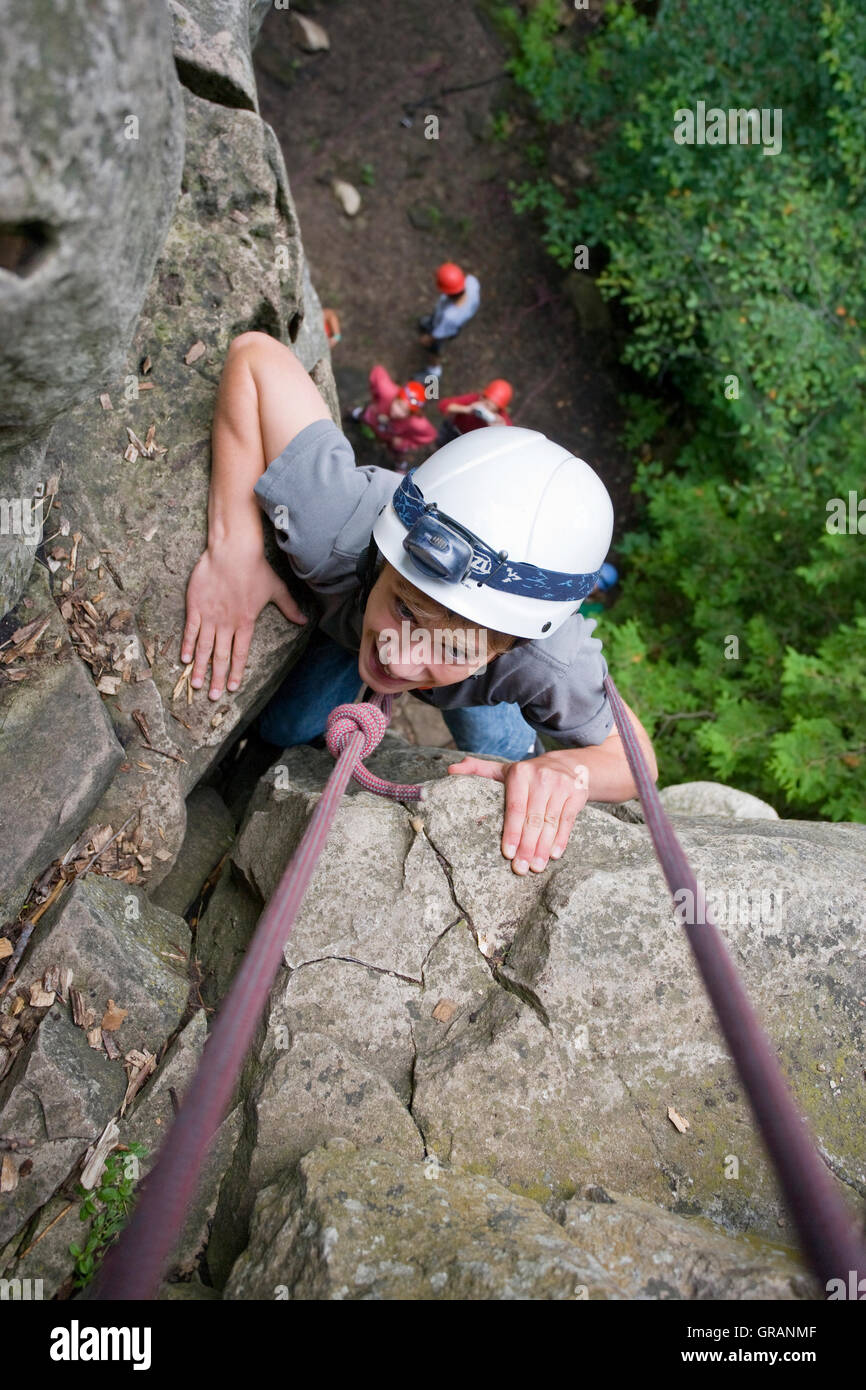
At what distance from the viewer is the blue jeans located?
12.5ft

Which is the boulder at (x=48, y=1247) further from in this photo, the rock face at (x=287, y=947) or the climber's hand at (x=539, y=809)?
the climber's hand at (x=539, y=809)

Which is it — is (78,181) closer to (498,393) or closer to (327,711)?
(327,711)

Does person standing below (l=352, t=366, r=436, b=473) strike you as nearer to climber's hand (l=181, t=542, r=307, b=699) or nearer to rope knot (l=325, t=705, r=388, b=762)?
climber's hand (l=181, t=542, r=307, b=699)

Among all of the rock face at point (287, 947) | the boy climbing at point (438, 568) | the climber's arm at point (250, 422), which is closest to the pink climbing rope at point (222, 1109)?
the rock face at point (287, 947)

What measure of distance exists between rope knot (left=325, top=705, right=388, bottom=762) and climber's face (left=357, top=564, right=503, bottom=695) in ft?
0.45

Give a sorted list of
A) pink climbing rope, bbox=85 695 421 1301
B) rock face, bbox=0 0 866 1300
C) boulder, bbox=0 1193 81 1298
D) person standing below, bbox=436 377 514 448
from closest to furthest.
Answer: pink climbing rope, bbox=85 695 421 1301, rock face, bbox=0 0 866 1300, boulder, bbox=0 1193 81 1298, person standing below, bbox=436 377 514 448

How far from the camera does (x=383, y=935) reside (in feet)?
7.97

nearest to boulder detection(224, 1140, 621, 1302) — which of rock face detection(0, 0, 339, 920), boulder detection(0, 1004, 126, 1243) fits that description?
boulder detection(0, 1004, 126, 1243)

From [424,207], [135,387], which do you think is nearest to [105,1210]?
[135,387]

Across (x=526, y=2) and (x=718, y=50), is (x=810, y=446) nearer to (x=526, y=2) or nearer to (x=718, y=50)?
(x=718, y=50)

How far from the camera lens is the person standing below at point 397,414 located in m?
6.02

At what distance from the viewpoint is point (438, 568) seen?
92.7 inches

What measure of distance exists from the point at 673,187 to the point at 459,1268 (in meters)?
6.48

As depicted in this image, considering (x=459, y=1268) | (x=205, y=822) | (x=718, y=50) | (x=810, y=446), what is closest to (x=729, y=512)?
(x=810, y=446)
